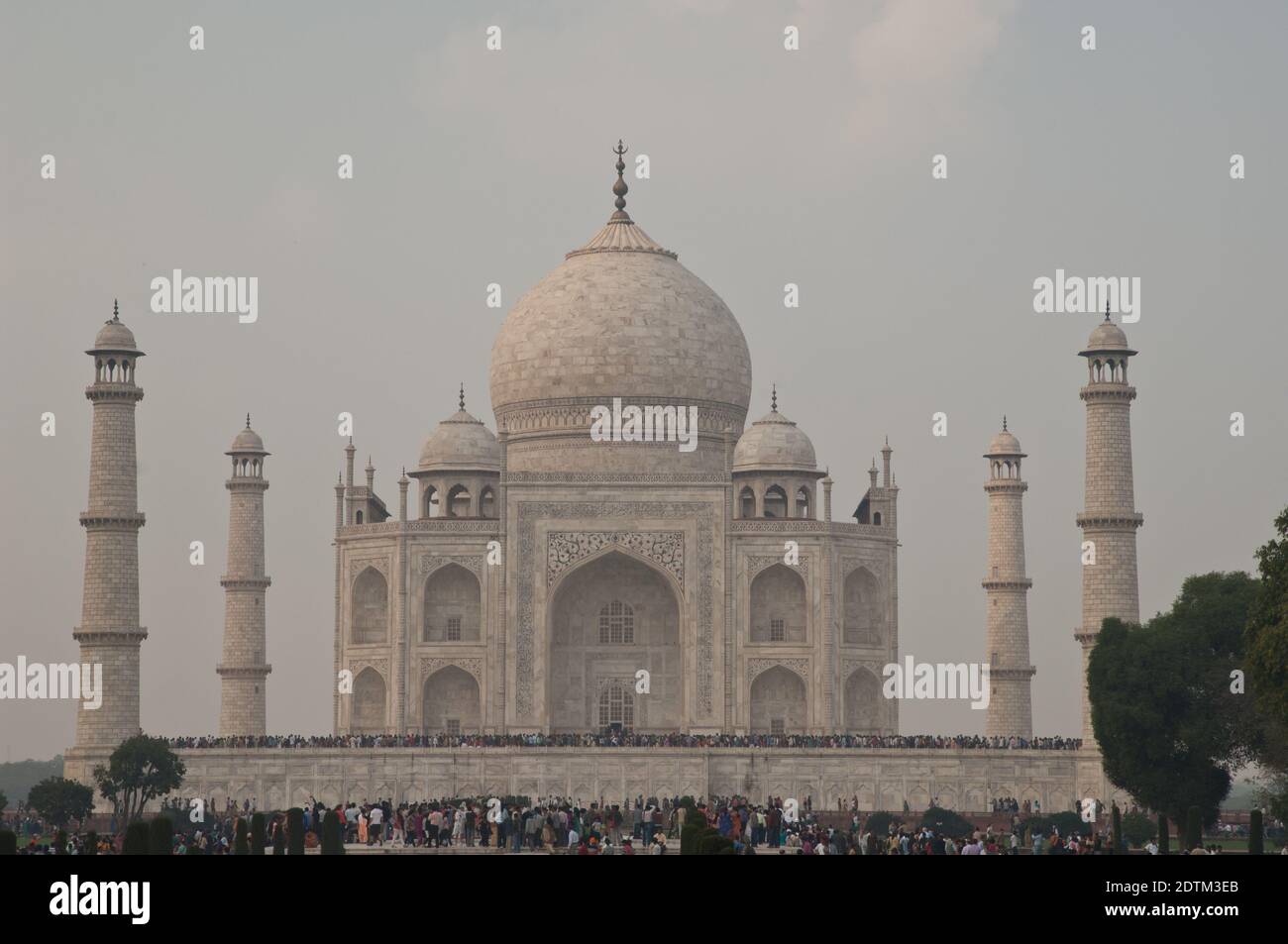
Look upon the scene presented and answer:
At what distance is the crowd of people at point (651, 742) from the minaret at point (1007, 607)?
448 cm

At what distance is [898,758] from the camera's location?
43969 millimetres

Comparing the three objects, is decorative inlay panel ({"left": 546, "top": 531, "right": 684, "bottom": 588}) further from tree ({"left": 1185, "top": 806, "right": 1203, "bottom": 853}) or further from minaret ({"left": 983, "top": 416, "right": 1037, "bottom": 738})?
tree ({"left": 1185, "top": 806, "right": 1203, "bottom": 853})

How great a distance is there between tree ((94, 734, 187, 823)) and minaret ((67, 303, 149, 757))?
2184 millimetres

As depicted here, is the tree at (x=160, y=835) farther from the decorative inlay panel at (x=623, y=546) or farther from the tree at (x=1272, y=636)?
the decorative inlay panel at (x=623, y=546)

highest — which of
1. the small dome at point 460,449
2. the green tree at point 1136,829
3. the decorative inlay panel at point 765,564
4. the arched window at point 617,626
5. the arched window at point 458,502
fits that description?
the small dome at point 460,449

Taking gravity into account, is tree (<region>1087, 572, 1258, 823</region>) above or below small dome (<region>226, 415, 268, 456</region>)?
below

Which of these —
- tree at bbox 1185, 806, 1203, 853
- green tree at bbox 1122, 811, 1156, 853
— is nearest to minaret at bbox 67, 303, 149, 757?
green tree at bbox 1122, 811, 1156, 853

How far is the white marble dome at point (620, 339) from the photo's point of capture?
172 feet

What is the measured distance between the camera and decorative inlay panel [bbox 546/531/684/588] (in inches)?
1918

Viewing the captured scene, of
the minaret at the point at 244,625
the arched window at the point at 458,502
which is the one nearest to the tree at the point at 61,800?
the minaret at the point at 244,625
